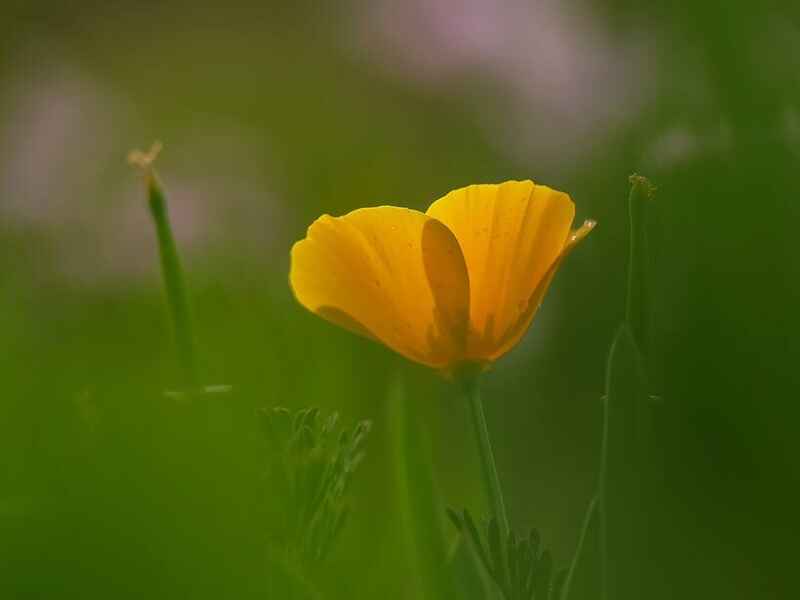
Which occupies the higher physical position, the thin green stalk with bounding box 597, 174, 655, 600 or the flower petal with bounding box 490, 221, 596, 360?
the flower petal with bounding box 490, 221, 596, 360

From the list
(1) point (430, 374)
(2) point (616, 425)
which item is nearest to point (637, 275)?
(2) point (616, 425)

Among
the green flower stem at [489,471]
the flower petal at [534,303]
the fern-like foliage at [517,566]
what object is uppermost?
the flower petal at [534,303]

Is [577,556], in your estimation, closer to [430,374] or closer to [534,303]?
[534,303]

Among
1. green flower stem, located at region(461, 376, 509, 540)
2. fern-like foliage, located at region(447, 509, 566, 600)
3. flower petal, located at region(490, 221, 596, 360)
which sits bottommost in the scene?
fern-like foliage, located at region(447, 509, 566, 600)

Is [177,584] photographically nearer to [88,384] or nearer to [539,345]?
[88,384]

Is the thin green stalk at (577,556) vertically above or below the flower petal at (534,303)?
below

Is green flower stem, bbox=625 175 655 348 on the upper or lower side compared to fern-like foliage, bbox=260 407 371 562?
upper

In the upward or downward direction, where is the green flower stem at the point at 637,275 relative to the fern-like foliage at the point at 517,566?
upward
